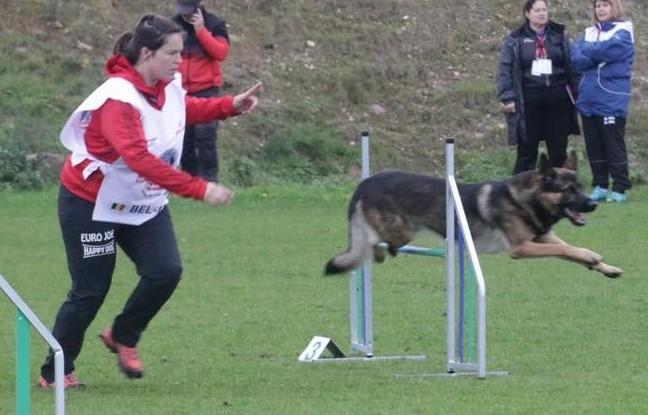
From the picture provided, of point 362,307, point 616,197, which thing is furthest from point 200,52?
point 362,307

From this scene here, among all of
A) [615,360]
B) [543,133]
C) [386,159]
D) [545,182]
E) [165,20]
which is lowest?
[386,159]

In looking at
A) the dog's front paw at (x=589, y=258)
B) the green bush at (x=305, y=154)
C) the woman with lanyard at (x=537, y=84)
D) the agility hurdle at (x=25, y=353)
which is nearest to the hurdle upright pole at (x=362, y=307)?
the dog's front paw at (x=589, y=258)

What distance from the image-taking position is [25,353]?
5281 mm

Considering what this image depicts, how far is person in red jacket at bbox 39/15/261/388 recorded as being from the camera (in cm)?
654

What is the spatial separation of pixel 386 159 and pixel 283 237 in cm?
454

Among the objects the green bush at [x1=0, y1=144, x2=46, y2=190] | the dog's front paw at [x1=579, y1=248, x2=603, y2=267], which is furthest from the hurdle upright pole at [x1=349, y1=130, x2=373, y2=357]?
the green bush at [x1=0, y1=144, x2=46, y2=190]

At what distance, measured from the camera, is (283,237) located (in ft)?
41.9

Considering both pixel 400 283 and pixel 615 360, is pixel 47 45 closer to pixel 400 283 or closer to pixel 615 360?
pixel 400 283

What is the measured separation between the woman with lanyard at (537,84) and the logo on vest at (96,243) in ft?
24.5

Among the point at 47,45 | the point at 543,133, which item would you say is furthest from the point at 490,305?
the point at 47,45

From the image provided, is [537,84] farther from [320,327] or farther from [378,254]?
[378,254]

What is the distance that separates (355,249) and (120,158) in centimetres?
208

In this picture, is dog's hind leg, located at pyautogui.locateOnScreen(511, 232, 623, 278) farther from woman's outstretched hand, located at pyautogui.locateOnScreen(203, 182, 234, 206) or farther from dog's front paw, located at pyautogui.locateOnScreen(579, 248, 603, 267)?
woman's outstretched hand, located at pyautogui.locateOnScreen(203, 182, 234, 206)

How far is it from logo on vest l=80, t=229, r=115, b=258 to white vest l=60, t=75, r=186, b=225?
8cm
